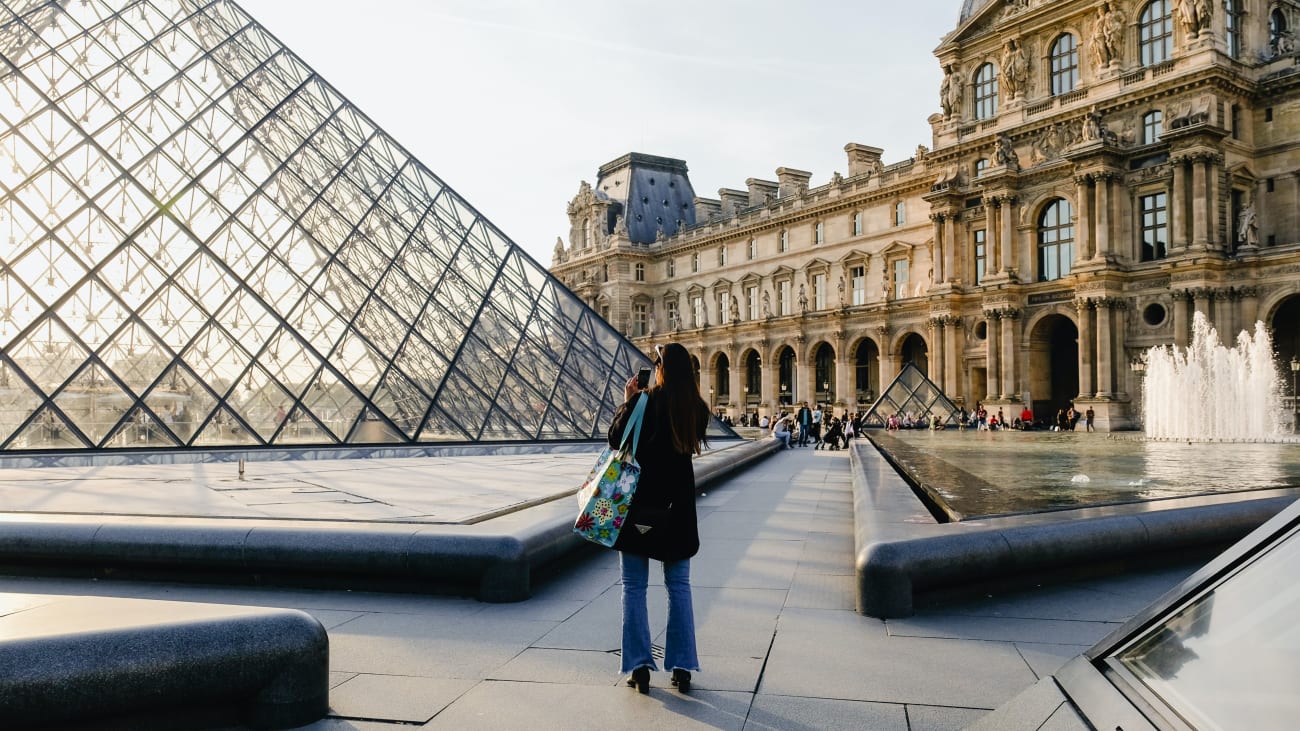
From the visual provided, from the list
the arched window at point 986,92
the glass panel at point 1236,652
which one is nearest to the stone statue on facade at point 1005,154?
the arched window at point 986,92

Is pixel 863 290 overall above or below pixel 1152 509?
above

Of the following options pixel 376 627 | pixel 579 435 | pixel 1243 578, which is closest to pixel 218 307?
pixel 579 435

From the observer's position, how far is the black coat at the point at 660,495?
406cm

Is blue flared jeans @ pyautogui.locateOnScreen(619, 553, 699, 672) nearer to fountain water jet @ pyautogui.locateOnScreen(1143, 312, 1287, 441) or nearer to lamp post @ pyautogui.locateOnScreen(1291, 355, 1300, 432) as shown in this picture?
fountain water jet @ pyautogui.locateOnScreen(1143, 312, 1287, 441)

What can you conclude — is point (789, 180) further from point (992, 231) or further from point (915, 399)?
point (915, 399)

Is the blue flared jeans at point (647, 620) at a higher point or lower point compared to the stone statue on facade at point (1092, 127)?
lower

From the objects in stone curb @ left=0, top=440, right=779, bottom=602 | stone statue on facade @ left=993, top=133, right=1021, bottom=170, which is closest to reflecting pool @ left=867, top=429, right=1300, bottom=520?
stone curb @ left=0, top=440, right=779, bottom=602

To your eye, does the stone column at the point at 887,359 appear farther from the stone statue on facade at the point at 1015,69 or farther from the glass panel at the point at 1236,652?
the glass panel at the point at 1236,652

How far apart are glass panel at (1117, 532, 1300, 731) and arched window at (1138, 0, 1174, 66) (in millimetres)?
38603

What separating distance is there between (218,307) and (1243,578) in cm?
1746

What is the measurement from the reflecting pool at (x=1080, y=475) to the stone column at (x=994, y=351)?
64.7 feet

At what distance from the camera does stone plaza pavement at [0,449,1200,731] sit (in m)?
3.63

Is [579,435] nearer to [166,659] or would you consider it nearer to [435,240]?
[435,240]

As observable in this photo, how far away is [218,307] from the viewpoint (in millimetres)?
16703
